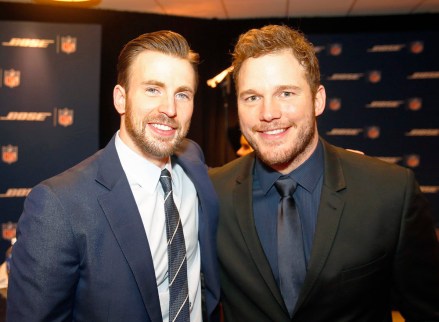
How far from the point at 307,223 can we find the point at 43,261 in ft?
3.37

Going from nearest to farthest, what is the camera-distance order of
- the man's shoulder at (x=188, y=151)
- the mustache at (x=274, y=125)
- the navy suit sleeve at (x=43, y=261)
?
the navy suit sleeve at (x=43, y=261) → the mustache at (x=274, y=125) → the man's shoulder at (x=188, y=151)

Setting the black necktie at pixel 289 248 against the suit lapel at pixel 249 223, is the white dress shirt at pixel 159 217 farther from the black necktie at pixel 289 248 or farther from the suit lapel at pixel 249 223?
the black necktie at pixel 289 248

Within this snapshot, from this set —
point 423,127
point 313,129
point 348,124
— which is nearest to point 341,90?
point 348,124

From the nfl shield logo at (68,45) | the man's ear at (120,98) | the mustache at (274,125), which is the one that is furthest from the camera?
the nfl shield logo at (68,45)

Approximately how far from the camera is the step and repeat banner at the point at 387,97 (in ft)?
20.4

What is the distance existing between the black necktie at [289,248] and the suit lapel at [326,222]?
5 cm

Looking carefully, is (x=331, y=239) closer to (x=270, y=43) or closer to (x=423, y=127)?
(x=270, y=43)

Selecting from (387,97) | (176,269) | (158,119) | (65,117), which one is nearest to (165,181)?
(158,119)

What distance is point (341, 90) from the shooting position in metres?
6.37

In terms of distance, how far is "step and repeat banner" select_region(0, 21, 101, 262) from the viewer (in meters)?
5.52

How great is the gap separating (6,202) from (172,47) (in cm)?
471

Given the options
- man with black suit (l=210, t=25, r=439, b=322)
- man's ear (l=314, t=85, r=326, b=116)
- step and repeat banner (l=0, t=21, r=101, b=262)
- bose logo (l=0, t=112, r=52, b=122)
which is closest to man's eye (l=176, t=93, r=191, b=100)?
man with black suit (l=210, t=25, r=439, b=322)

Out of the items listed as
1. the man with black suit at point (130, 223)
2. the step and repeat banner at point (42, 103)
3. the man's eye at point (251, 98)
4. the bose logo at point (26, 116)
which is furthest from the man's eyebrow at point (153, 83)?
the bose logo at point (26, 116)

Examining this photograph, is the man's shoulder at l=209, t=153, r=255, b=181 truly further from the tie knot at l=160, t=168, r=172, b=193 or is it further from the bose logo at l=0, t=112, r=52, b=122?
the bose logo at l=0, t=112, r=52, b=122
